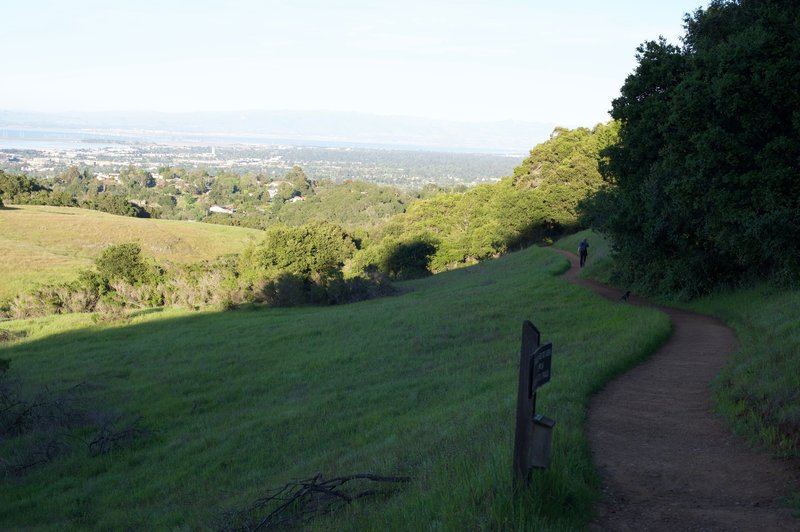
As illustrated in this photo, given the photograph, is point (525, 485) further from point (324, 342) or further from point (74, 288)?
point (74, 288)

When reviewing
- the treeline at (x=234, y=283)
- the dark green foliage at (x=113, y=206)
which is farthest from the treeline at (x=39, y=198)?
the treeline at (x=234, y=283)

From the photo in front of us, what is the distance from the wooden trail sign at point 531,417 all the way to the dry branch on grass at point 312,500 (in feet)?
6.40

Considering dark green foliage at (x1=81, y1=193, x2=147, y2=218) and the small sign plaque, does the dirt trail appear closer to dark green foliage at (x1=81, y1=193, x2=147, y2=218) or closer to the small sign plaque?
the small sign plaque

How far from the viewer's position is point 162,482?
11.0 metres

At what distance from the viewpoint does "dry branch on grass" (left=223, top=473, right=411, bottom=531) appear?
7078 millimetres

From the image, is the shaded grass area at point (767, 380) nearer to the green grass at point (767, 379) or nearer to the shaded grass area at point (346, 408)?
the green grass at point (767, 379)

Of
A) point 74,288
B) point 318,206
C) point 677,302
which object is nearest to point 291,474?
point 677,302

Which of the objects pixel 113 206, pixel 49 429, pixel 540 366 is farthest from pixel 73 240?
pixel 540 366

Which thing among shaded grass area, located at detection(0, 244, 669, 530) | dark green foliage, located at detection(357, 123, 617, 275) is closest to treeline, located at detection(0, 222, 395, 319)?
shaded grass area, located at detection(0, 244, 669, 530)

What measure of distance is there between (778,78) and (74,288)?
34.1 meters

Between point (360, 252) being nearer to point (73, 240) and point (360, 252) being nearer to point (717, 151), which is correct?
point (73, 240)

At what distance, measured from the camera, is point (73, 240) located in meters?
65.1

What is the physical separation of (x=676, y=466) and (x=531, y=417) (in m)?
2.71

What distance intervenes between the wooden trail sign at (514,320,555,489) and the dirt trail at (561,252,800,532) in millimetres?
758
